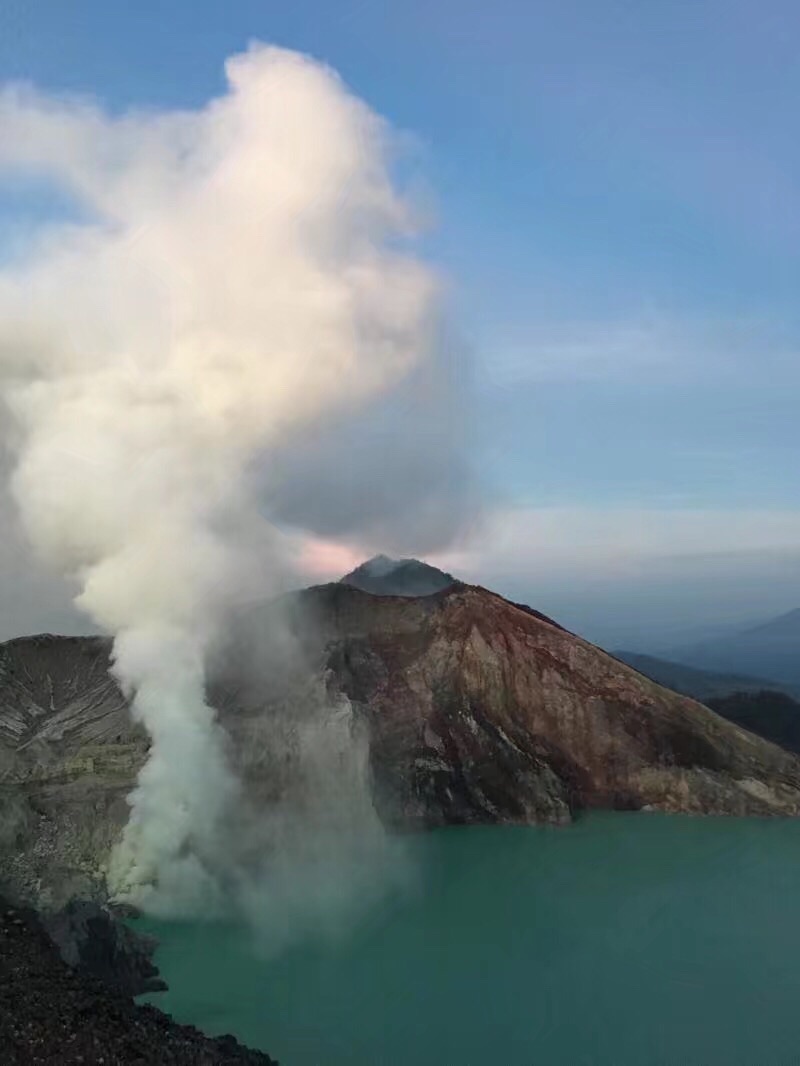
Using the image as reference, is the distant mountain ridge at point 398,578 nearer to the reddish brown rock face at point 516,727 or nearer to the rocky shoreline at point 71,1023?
the reddish brown rock face at point 516,727

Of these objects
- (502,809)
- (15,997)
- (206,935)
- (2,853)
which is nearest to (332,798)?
(502,809)

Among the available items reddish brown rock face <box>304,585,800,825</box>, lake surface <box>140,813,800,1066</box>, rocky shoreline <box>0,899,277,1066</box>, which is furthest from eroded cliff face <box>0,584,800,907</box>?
rocky shoreline <box>0,899,277,1066</box>

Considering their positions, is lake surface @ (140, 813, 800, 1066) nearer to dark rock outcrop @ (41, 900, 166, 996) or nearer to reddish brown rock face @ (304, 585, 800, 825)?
dark rock outcrop @ (41, 900, 166, 996)

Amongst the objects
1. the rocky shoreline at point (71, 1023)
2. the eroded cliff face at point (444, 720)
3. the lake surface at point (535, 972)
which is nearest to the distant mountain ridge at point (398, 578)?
the eroded cliff face at point (444, 720)

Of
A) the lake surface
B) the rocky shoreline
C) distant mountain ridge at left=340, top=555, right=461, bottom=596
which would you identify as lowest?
the lake surface

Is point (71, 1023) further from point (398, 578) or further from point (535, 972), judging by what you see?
point (398, 578)

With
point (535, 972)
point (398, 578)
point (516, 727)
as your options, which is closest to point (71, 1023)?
point (535, 972)
